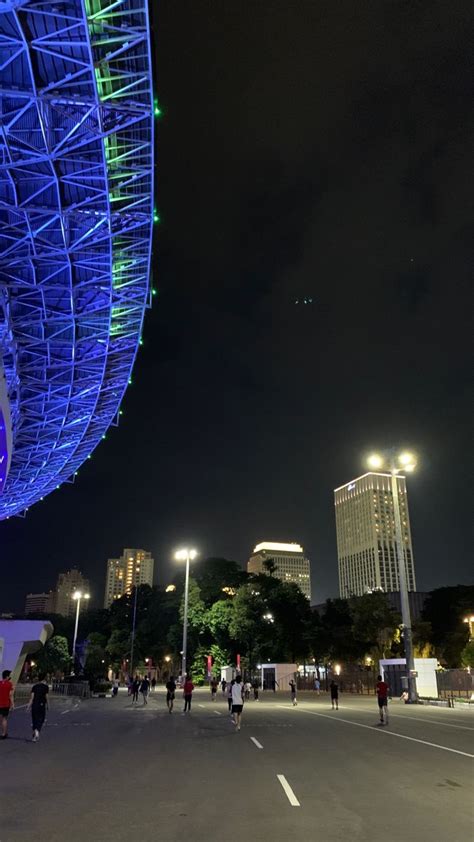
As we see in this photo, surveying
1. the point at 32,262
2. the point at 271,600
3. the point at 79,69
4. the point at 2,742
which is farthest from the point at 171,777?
the point at 271,600

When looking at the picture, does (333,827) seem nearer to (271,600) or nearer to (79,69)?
(79,69)

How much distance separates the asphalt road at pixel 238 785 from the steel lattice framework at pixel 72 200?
52.9ft

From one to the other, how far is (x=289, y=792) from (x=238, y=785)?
3.14ft

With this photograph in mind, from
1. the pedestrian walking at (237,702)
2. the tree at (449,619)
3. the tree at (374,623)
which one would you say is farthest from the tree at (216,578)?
the pedestrian walking at (237,702)

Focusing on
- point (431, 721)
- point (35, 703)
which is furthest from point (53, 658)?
point (35, 703)

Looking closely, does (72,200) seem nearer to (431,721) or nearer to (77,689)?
(431,721)

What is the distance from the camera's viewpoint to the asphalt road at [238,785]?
6.65m

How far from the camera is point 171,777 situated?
9.95 metres

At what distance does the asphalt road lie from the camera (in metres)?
6.65

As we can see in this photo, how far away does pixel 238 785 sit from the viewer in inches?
363

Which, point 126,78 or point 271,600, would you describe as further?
point 271,600

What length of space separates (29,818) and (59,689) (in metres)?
43.4

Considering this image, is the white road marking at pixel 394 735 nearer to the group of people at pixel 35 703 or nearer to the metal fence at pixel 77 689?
the group of people at pixel 35 703

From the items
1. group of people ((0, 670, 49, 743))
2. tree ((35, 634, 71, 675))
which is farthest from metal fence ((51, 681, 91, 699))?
group of people ((0, 670, 49, 743))
